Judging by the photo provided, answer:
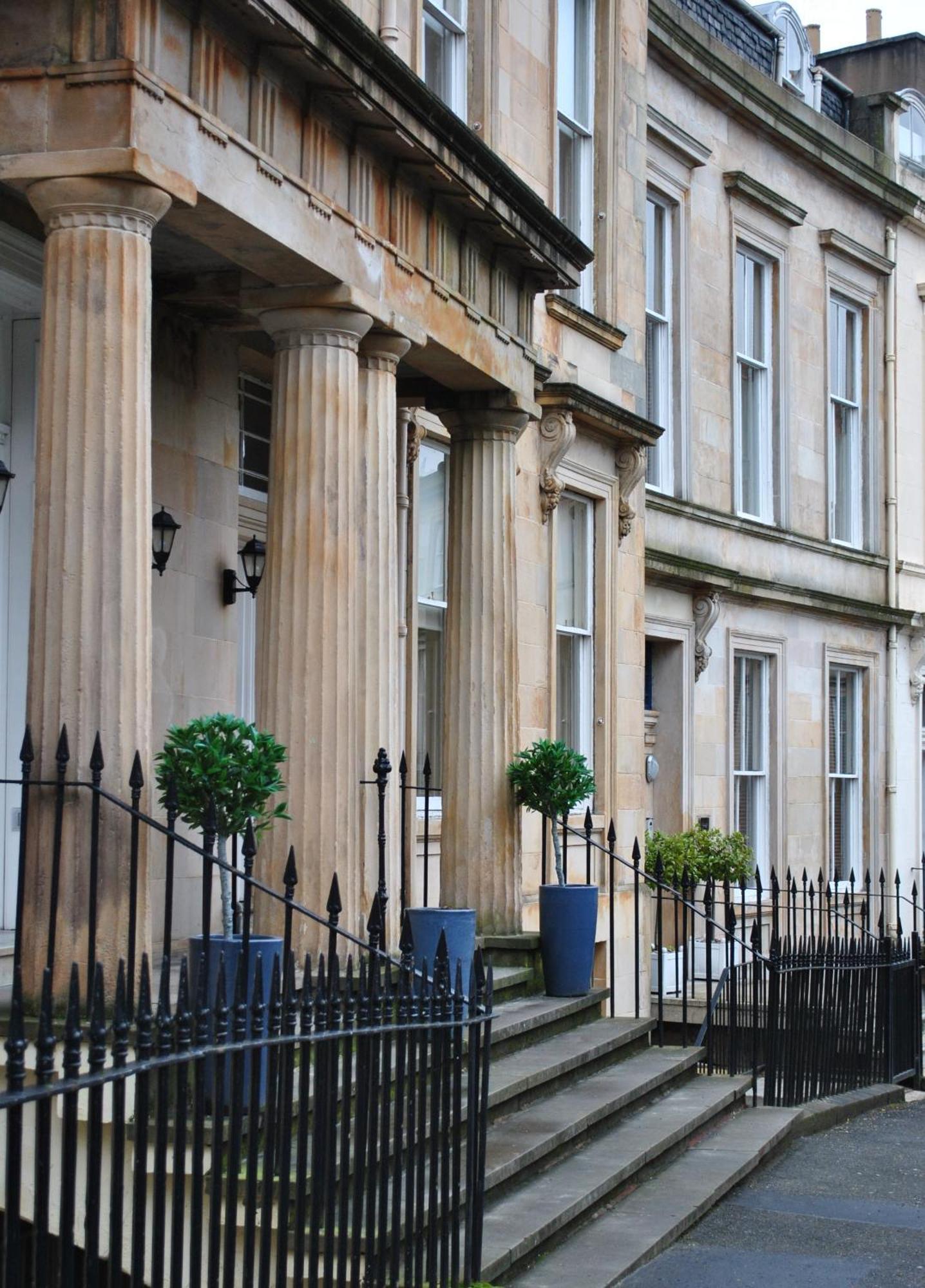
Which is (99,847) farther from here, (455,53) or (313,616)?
(455,53)

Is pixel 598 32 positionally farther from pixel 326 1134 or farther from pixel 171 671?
pixel 326 1134

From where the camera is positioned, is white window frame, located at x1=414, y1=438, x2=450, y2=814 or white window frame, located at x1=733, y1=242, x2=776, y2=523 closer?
white window frame, located at x1=414, y1=438, x2=450, y2=814

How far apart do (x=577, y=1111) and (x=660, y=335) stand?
33.1ft

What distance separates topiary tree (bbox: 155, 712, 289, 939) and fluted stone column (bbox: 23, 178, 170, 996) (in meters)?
0.16

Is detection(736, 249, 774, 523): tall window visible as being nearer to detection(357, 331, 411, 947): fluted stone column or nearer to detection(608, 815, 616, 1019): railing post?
detection(608, 815, 616, 1019): railing post

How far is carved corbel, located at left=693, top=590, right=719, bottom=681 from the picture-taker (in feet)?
55.7

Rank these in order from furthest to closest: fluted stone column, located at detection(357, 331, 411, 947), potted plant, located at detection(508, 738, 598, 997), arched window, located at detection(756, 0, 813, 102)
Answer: arched window, located at detection(756, 0, 813, 102) → potted plant, located at detection(508, 738, 598, 997) → fluted stone column, located at detection(357, 331, 411, 947)

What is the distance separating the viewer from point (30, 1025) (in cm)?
643

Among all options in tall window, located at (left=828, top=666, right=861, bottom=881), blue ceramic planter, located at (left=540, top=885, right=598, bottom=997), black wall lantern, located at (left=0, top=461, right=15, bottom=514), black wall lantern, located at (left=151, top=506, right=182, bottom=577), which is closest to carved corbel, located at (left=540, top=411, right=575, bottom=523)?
blue ceramic planter, located at (left=540, top=885, right=598, bottom=997)

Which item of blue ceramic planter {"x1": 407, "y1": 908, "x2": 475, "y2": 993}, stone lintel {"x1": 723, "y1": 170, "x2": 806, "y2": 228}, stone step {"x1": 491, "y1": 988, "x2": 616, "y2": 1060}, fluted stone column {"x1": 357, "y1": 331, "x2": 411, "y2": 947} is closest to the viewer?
fluted stone column {"x1": 357, "y1": 331, "x2": 411, "y2": 947}

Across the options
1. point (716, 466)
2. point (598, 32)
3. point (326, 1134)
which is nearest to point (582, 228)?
point (598, 32)

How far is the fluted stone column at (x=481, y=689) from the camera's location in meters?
10.4

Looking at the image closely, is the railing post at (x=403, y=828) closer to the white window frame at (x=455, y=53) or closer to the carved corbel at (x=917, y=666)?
the white window frame at (x=455, y=53)

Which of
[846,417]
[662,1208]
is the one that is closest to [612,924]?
[662,1208]
